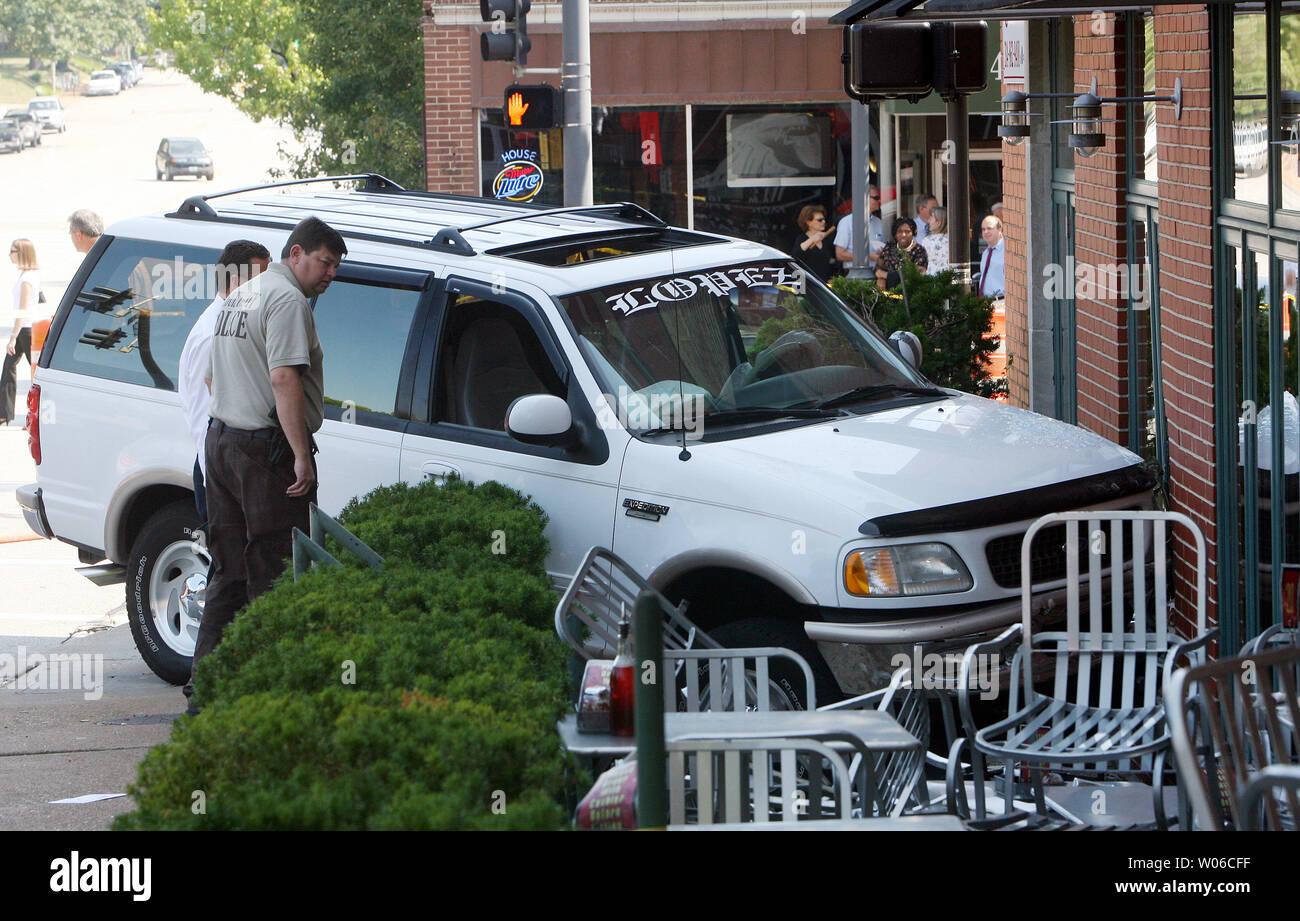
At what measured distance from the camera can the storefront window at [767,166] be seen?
2277 cm

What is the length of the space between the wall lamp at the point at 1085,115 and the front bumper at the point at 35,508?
5401 millimetres

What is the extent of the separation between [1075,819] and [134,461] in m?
4.82

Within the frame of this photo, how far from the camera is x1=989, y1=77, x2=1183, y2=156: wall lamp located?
6.91 meters

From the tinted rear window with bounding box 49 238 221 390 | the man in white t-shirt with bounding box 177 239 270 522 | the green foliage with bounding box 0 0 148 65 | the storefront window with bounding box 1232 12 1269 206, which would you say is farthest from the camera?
the green foliage with bounding box 0 0 148 65

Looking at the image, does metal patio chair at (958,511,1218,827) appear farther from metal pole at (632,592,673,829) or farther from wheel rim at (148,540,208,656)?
wheel rim at (148,540,208,656)

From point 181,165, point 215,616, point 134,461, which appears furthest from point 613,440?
point 181,165

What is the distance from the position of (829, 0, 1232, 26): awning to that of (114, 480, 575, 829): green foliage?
2.31 metres

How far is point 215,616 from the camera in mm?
6883

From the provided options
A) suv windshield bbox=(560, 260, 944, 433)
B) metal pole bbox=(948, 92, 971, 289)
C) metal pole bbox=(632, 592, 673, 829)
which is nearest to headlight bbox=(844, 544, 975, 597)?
suv windshield bbox=(560, 260, 944, 433)

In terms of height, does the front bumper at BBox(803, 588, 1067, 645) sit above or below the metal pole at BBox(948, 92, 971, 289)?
below

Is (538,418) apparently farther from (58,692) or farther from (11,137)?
(11,137)

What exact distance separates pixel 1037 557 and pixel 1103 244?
3.25 m

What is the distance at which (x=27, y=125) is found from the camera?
247ft

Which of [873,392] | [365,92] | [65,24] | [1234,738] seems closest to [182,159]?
[365,92]
